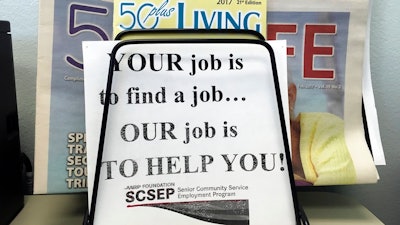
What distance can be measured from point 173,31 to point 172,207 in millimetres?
192

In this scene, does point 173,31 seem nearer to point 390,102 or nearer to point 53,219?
point 53,219

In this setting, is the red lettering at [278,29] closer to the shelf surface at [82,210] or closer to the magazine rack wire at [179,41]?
the magazine rack wire at [179,41]

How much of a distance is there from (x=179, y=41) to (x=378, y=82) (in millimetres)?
364

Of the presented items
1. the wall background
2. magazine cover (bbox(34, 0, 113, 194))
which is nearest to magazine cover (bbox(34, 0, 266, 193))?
magazine cover (bbox(34, 0, 113, 194))

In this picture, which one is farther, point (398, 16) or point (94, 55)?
point (398, 16)

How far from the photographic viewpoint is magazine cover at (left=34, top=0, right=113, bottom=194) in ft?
1.63

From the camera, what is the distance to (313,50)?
529 millimetres

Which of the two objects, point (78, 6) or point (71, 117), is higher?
point (78, 6)

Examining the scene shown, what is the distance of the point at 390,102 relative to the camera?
671 millimetres

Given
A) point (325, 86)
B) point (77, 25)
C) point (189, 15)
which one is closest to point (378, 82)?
point (325, 86)

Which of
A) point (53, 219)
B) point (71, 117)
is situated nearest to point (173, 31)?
point (71, 117)

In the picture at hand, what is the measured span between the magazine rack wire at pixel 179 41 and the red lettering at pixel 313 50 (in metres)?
0.07

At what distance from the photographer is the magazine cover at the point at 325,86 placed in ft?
1.68

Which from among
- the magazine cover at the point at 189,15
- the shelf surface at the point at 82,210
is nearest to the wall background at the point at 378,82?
the shelf surface at the point at 82,210
